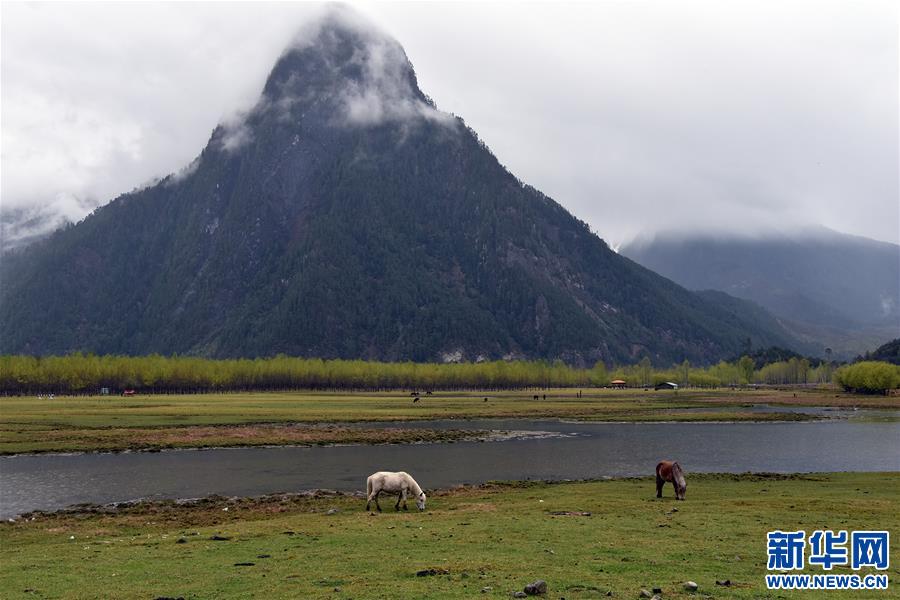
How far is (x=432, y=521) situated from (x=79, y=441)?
5860 cm

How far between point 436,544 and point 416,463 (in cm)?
3623

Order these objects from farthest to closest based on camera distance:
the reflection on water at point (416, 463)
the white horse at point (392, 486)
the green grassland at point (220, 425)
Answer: the green grassland at point (220, 425) < the reflection on water at point (416, 463) < the white horse at point (392, 486)

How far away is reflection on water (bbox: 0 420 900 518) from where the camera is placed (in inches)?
1924

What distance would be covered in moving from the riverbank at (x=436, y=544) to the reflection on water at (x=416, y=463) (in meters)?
7.73

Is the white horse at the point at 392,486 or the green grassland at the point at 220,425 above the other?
the white horse at the point at 392,486

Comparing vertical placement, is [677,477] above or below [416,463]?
above

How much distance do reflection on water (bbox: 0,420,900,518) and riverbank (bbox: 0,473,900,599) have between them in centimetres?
773

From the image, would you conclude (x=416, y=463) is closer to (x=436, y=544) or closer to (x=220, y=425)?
(x=436, y=544)

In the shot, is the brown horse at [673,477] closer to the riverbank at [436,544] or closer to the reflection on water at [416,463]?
the riverbank at [436,544]

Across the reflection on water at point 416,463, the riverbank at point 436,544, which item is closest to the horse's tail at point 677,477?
the riverbank at point 436,544

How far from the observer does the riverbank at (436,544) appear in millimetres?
20078

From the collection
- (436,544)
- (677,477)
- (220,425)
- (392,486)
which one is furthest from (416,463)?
(220,425)

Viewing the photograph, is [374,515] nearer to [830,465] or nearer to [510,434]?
[830,465]

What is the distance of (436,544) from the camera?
2630 cm
